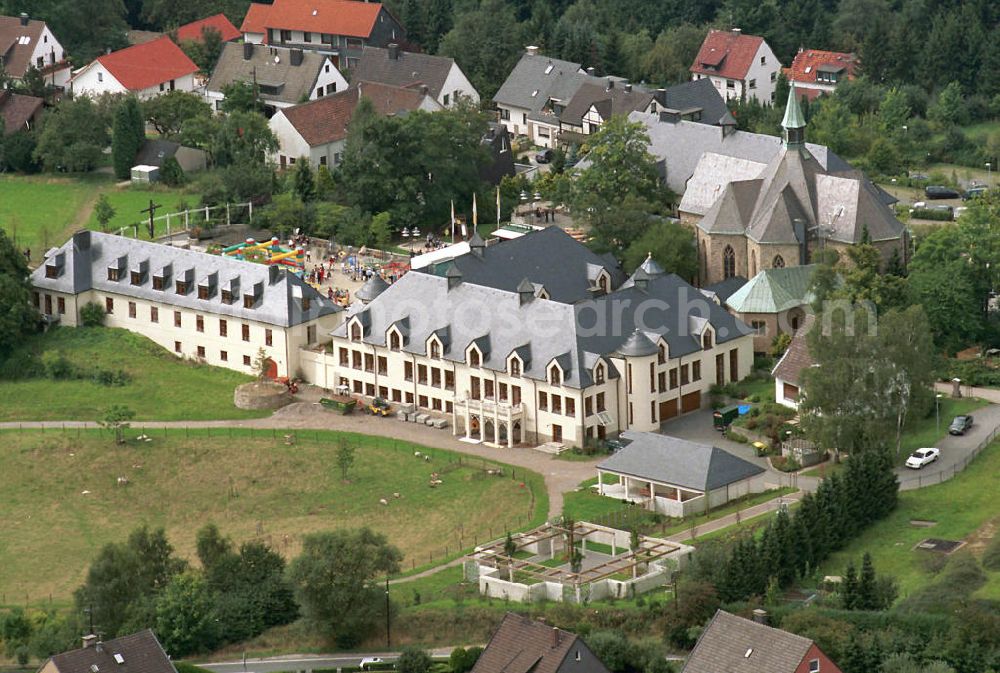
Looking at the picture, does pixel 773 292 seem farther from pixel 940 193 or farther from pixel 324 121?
pixel 324 121

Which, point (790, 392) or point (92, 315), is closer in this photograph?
point (790, 392)

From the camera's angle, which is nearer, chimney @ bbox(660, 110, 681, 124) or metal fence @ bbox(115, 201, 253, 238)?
metal fence @ bbox(115, 201, 253, 238)

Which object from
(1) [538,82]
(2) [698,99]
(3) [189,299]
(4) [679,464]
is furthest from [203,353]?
(1) [538,82]

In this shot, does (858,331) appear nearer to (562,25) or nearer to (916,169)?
(916,169)

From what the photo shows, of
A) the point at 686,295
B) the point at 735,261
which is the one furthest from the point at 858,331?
the point at 735,261

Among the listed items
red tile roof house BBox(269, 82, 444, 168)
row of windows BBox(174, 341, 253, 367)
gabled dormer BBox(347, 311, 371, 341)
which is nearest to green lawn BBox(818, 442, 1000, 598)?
gabled dormer BBox(347, 311, 371, 341)

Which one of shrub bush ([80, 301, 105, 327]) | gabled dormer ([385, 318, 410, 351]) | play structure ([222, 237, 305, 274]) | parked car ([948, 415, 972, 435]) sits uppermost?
play structure ([222, 237, 305, 274])

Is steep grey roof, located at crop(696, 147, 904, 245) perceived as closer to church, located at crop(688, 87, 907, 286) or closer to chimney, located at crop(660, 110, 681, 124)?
church, located at crop(688, 87, 907, 286)
